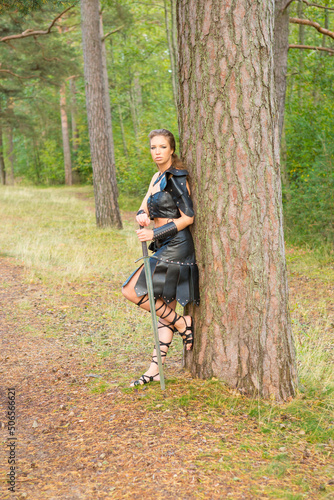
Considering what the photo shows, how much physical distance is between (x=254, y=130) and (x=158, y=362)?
1.76 meters

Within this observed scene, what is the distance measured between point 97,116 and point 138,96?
656 inches

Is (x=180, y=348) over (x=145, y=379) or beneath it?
beneath

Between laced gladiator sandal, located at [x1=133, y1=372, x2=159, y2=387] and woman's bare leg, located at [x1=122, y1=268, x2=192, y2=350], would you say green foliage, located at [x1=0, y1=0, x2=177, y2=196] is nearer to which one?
woman's bare leg, located at [x1=122, y1=268, x2=192, y2=350]

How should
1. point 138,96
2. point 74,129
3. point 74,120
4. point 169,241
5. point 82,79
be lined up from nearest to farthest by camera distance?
point 169,241 → point 82,79 → point 138,96 → point 74,120 → point 74,129

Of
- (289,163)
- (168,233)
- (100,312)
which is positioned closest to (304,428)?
(168,233)

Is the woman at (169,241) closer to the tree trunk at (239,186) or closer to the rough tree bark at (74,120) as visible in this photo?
the tree trunk at (239,186)

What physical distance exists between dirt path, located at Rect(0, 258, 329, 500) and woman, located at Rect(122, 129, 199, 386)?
69cm

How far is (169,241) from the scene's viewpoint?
339cm

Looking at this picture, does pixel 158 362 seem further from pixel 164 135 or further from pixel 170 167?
pixel 164 135

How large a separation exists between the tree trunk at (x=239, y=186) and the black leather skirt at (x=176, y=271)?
0.15 meters

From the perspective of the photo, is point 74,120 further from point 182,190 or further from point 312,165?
point 182,190

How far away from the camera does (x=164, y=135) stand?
3.42 meters

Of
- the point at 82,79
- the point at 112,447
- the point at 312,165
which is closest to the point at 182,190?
the point at 112,447

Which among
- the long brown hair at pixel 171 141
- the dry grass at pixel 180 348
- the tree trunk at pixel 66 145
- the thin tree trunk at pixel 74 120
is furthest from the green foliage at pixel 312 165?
Answer: the tree trunk at pixel 66 145
